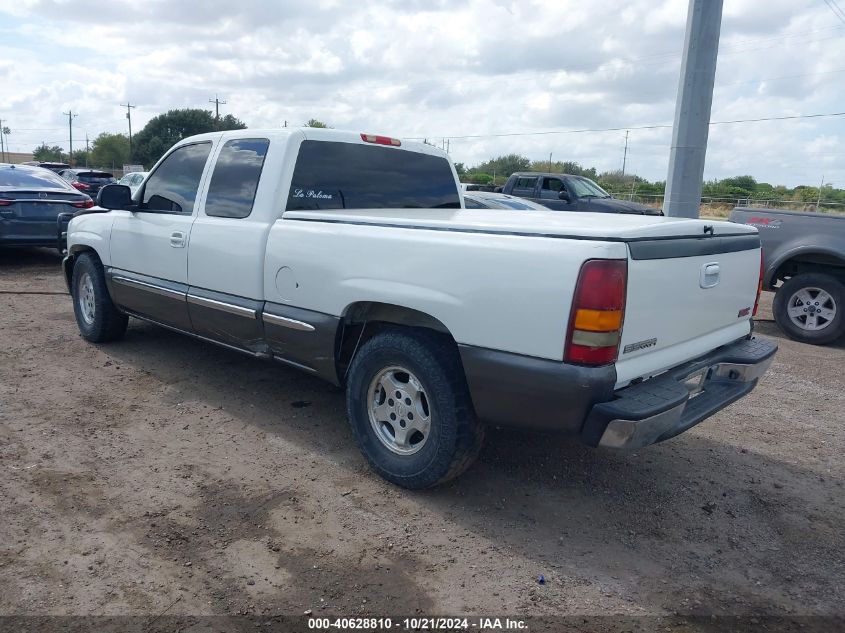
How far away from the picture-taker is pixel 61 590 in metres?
2.81

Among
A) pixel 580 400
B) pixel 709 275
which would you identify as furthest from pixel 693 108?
pixel 580 400

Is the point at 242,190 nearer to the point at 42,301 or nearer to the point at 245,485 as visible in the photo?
the point at 245,485

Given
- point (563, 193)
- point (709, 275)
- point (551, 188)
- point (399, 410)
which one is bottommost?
point (399, 410)

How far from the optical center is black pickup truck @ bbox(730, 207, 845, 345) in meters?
7.39

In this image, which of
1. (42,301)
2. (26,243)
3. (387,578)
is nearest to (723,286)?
(387,578)

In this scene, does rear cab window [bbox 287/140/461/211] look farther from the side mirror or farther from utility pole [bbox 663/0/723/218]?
utility pole [bbox 663/0/723/218]

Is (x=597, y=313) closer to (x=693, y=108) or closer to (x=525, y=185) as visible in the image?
(x=693, y=108)

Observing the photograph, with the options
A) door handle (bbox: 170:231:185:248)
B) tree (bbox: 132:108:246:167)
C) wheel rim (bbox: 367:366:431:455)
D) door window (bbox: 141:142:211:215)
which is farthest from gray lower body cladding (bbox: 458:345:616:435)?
tree (bbox: 132:108:246:167)

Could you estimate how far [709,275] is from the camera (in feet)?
11.5

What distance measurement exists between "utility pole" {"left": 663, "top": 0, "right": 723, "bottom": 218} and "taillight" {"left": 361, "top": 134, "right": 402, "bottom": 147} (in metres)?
6.09

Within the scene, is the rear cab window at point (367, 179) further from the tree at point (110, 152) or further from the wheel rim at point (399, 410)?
the tree at point (110, 152)

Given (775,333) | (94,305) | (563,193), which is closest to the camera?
(94,305)

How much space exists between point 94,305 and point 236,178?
2.56m

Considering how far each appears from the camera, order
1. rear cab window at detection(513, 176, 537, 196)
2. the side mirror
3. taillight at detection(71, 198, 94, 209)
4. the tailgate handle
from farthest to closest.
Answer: rear cab window at detection(513, 176, 537, 196), taillight at detection(71, 198, 94, 209), the side mirror, the tailgate handle
